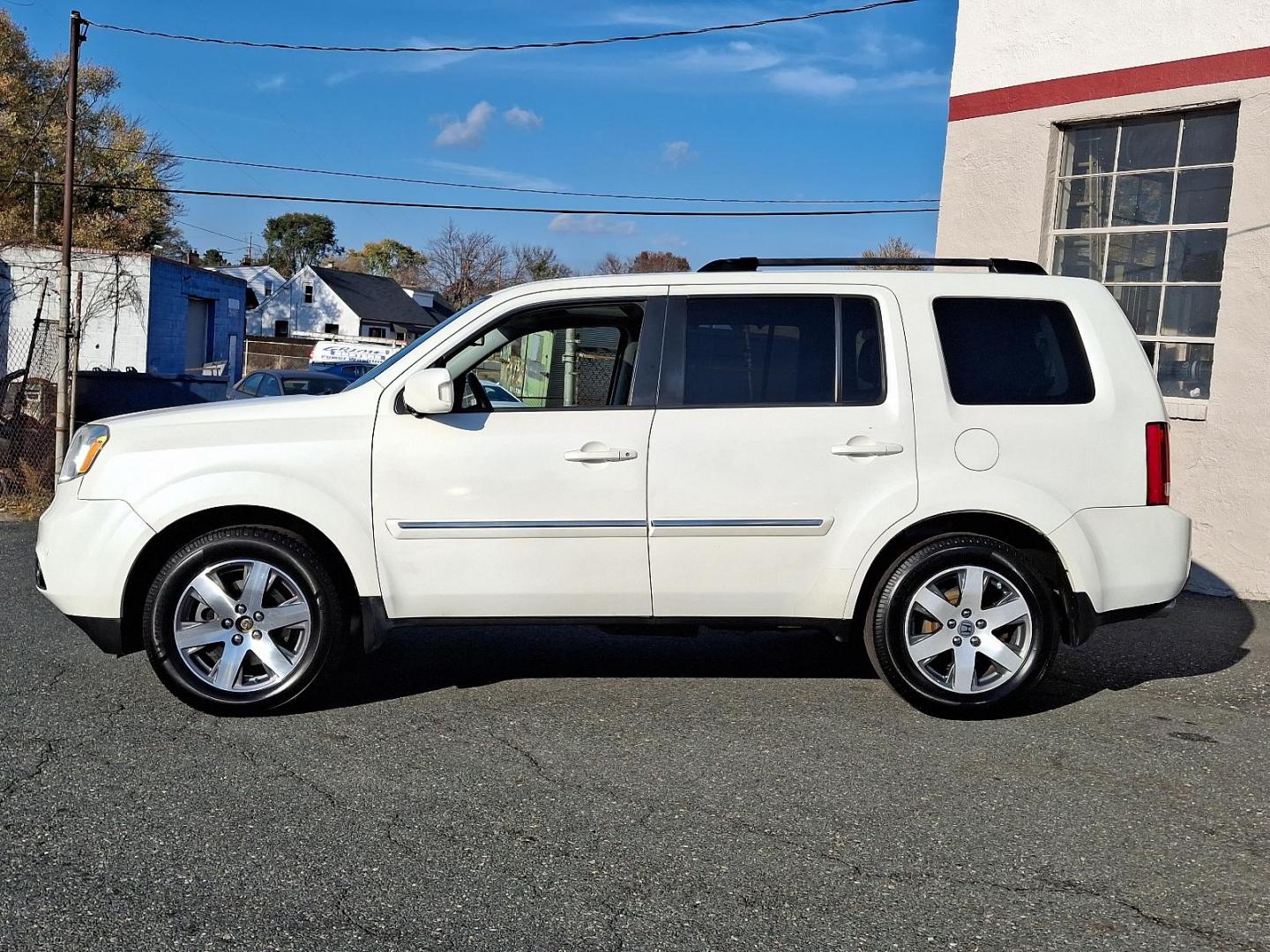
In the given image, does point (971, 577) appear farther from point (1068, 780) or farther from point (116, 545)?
point (116, 545)

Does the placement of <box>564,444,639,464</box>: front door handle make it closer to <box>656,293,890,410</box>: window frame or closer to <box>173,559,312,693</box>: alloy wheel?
<box>656,293,890,410</box>: window frame

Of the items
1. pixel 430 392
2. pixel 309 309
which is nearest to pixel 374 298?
pixel 309 309

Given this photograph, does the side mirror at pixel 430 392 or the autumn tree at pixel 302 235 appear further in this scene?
the autumn tree at pixel 302 235

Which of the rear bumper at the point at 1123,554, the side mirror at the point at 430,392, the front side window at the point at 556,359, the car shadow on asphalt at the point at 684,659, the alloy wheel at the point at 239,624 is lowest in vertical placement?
the car shadow on asphalt at the point at 684,659

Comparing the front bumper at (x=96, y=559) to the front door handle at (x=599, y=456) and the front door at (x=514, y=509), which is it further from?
the front door handle at (x=599, y=456)

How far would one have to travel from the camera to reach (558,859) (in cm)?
378

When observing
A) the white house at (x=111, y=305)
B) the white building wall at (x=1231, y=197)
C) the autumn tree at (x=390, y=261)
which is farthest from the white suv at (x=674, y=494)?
the autumn tree at (x=390, y=261)

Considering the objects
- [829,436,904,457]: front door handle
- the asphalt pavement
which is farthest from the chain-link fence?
[829,436,904,457]: front door handle

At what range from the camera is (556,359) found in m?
5.50

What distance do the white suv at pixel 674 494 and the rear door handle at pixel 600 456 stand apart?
1cm

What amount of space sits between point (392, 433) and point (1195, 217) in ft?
22.3

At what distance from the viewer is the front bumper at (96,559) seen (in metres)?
5.10

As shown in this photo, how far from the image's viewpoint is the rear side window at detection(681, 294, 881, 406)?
531 cm

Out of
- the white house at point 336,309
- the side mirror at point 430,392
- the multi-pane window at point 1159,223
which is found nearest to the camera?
the side mirror at point 430,392
